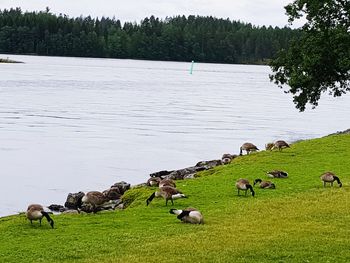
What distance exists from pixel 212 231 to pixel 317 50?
25379 millimetres

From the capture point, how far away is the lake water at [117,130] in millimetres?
34781

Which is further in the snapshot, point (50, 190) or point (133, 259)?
point (50, 190)

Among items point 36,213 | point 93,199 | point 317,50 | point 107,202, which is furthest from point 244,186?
point 317,50

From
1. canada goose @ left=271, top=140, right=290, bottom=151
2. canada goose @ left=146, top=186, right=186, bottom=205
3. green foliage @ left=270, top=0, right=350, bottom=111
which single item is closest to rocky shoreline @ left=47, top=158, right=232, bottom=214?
canada goose @ left=146, top=186, right=186, bottom=205

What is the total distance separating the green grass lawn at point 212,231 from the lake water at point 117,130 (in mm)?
9150

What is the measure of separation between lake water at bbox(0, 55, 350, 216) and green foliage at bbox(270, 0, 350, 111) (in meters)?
7.45

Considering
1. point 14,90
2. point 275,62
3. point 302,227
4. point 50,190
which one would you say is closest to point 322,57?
point 275,62

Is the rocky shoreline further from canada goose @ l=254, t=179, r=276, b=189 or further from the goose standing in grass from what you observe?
canada goose @ l=254, t=179, r=276, b=189

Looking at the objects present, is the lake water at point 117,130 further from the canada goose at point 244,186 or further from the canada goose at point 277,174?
the canada goose at point 244,186

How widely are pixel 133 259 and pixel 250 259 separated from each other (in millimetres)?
2406

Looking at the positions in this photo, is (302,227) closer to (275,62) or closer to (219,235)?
(219,235)

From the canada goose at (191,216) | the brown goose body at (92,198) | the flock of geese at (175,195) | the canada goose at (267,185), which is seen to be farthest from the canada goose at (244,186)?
the brown goose body at (92,198)

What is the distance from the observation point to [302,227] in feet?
52.6

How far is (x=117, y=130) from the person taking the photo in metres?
55.0
